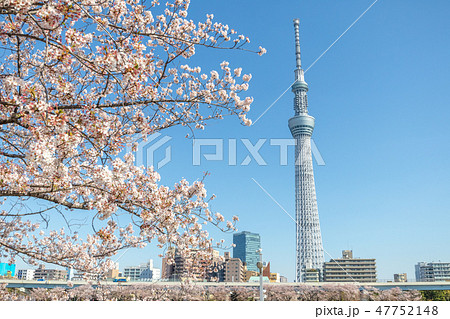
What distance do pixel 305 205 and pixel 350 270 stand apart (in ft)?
68.3

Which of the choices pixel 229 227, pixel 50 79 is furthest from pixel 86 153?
pixel 229 227

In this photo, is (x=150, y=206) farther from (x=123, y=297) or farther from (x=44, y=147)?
(x=123, y=297)

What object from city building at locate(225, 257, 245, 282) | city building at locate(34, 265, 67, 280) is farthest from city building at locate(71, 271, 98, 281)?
city building at locate(225, 257, 245, 282)

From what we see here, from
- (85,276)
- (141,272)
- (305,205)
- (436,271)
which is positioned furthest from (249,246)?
(85,276)

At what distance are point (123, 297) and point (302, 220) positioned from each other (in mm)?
43958

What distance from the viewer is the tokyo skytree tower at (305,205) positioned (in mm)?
72125

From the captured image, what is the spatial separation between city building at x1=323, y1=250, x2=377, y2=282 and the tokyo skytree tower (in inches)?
118

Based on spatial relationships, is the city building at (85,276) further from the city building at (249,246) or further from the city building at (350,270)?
the city building at (249,246)

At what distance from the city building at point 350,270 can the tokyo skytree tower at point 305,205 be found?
299 centimetres

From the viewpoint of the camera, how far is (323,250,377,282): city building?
261 feet

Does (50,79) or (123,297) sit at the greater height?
(50,79)

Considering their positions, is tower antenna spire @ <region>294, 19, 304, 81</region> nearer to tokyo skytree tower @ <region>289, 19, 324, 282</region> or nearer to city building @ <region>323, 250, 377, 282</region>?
tokyo skytree tower @ <region>289, 19, 324, 282</region>

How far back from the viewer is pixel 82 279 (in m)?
5.92
